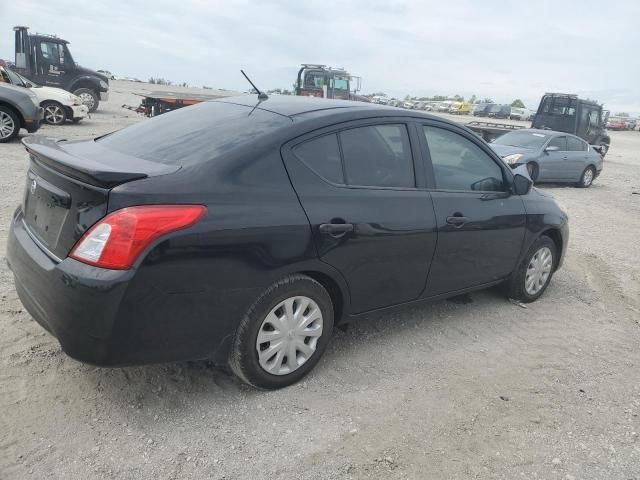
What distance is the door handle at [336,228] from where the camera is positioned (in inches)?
121

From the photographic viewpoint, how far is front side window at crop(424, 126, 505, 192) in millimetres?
3875

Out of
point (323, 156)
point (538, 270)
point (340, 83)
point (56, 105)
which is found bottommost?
point (538, 270)

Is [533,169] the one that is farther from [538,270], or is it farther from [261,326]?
[261,326]

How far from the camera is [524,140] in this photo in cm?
1346

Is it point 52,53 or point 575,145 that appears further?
point 52,53

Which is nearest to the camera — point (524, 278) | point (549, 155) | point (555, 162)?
point (524, 278)

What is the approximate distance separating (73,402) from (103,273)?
3.01ft

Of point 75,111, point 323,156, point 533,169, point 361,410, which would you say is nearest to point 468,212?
point 323,156

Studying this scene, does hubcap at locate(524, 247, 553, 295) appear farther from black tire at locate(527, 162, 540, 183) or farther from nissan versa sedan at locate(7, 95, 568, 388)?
black tire at locate(527, 162, 540, 183)

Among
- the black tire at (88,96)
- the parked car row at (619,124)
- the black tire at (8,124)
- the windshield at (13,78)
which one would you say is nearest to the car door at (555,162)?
the black tire at (8,124)

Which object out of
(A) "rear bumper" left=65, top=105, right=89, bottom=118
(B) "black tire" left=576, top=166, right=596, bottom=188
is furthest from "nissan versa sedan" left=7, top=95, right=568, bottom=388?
(A) "rear bumper" left=65, top=105, right=89, bottom=118

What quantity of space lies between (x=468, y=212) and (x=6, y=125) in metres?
11.1

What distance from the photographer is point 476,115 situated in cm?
5959

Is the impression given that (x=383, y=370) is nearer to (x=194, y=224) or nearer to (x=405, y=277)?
(x=405, y=277)
